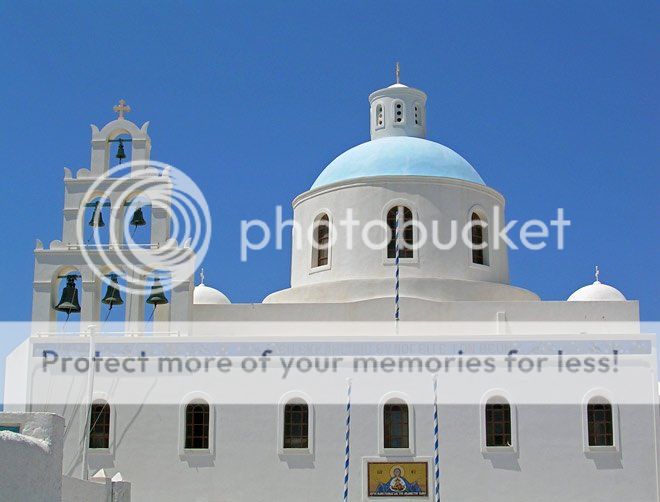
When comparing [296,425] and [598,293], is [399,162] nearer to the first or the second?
[598,293]

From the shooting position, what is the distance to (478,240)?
2528 centimetres

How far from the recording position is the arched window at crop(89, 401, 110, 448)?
69.9 feet

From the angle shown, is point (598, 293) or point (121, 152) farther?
point (598, 293)

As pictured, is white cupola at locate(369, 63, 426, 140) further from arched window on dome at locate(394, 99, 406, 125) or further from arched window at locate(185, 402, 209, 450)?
arched window at locate(185, 402, 209, 450)

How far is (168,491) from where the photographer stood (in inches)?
826

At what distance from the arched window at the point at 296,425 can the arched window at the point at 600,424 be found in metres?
5.36

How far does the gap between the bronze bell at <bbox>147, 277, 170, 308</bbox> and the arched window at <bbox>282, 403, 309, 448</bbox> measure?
325 centimetres

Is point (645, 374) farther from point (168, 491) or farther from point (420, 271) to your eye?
point (168, 491)

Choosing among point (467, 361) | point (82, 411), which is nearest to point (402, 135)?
point (467, 361)

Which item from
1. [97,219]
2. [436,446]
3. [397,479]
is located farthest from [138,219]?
[436,446]

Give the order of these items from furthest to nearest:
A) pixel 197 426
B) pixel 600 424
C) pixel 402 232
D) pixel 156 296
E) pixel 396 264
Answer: pixel 402 232, pixel 396 264, pixel 156 296, pixel 197 426, pixel 600 424

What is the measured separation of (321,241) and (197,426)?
606cm

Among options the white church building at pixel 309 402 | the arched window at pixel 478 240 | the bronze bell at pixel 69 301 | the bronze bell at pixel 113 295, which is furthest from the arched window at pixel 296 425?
the arched window at pixel 478 240

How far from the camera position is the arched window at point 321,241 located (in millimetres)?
25359
